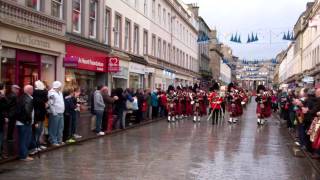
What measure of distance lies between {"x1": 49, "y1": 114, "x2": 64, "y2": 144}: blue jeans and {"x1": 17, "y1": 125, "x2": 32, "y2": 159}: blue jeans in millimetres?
2054

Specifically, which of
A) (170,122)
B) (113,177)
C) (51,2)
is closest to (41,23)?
(51,2)

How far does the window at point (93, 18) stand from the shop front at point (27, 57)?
4.78m

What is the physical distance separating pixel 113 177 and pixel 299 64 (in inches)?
2577

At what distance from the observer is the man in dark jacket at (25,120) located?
12.4m

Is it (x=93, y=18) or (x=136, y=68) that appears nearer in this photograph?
(x=93, y=18)

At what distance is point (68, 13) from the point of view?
24.9 meters

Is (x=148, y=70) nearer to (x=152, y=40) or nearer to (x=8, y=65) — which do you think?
(x=152, y=40)

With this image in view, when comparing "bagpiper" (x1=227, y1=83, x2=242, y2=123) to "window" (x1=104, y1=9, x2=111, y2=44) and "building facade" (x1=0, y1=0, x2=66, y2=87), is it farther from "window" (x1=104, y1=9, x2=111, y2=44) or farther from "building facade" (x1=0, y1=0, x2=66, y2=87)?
"building facade" (x1=0, y1=0, x2=66, y2=87)

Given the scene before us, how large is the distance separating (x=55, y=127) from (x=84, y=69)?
40.8 ft

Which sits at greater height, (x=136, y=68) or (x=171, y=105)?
(x=136, y=68)

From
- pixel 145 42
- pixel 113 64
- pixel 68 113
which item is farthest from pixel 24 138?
pixel 145 42

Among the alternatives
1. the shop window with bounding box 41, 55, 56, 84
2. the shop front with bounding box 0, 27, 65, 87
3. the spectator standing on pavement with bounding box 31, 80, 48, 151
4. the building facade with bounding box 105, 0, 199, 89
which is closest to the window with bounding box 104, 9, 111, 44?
the building facade with bounding box 105, 0, 199, 89

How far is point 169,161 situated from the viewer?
42.0 ft

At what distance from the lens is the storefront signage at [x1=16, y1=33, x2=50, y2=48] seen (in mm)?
19719
